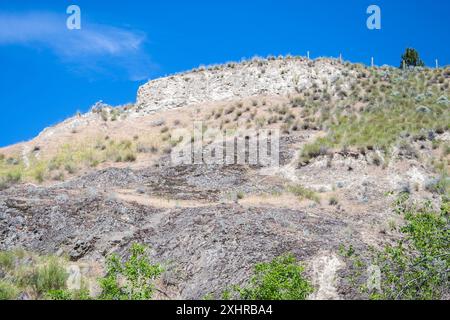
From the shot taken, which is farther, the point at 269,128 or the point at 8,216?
the point at 269,128

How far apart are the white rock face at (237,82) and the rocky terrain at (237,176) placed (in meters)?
0.13

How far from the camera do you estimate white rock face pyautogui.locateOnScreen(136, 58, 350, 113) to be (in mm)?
38594

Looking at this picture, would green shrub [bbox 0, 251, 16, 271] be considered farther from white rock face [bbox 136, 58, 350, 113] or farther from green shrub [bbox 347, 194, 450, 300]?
white rock face [bbox 136, 58, 350, 113]

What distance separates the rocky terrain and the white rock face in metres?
0.13

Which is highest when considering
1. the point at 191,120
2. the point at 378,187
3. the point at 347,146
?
the point at 191,120

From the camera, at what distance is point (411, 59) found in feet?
155

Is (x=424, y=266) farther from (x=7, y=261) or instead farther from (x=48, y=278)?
(x=7, y=261)

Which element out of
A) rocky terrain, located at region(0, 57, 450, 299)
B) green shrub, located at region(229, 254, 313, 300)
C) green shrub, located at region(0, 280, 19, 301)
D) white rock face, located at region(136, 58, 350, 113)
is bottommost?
green shrub, located at region(0, 280, 19, 301)

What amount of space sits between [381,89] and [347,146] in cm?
1302

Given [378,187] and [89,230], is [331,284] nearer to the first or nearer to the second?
[89,230]

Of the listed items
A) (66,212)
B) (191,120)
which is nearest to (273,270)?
(66,212)

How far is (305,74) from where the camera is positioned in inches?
1585

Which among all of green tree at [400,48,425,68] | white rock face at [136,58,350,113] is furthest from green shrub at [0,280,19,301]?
green tree at [400,48,425,68]
